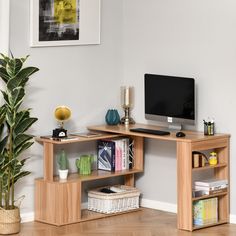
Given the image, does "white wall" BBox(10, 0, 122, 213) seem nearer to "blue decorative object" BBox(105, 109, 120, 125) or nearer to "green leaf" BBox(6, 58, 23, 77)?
"blue decorative object" BBox(105, 109, 120, 125)

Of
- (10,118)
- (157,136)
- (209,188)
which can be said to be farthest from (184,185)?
(10,118)

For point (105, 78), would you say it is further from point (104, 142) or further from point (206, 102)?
point (206, 102)

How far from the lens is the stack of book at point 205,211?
620 cm

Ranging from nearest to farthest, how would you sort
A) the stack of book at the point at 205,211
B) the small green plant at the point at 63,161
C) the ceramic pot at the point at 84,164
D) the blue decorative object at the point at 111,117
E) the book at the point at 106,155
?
the stack of book at the point at 205,211
the small green plant at the point at 63,161
the ceramic pot at the point at 84,164
the book at the point at 106,155
the blue decorative object at the point at 111,117

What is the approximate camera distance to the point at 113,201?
6637 millimetres

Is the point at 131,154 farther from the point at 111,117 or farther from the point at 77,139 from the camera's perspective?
the point at 77,139

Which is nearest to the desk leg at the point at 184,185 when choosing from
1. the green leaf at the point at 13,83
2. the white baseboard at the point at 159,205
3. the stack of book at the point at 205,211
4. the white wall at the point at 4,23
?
the stack of book at the point at 205,211

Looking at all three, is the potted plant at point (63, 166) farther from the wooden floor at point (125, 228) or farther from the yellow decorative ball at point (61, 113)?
the wooden floor at point (125, 228)

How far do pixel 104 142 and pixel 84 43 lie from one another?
0.88 m

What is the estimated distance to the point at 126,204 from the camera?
6766 millimetres

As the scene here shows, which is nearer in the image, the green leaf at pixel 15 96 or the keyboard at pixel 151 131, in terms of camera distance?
the green leaf at pixel 15 96

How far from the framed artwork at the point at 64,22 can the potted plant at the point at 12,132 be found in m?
0.42

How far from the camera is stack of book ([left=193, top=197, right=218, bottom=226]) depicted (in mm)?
→ 6203

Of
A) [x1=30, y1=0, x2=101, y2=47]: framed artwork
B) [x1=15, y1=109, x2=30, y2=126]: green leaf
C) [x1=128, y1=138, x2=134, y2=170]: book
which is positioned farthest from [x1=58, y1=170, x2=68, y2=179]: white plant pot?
[x1=30, y1=0, x2=101, y2=47]: framed artwork
